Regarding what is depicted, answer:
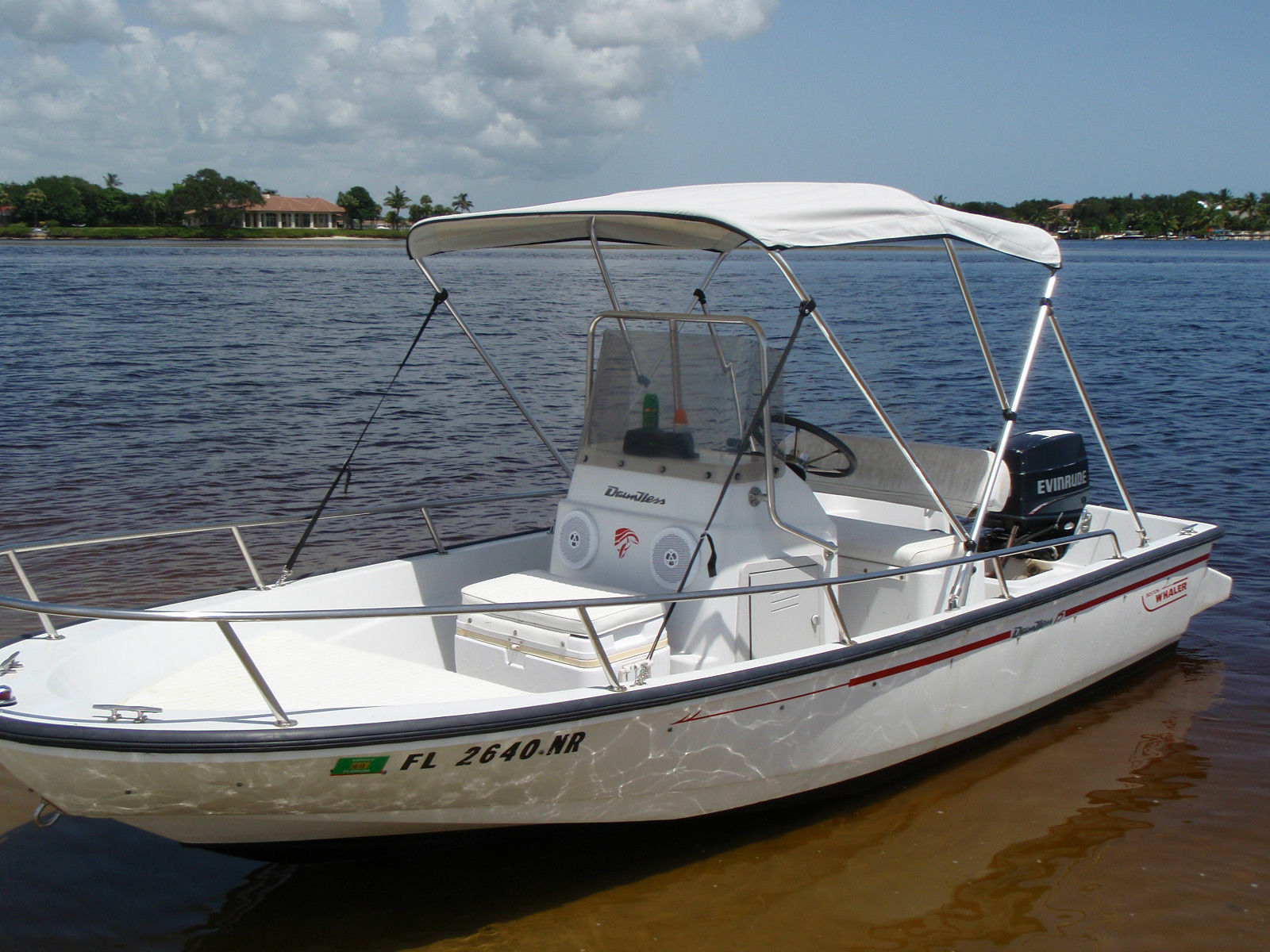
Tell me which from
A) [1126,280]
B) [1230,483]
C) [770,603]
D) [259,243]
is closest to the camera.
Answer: [770,603]

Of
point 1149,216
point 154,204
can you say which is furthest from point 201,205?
point 1149,216

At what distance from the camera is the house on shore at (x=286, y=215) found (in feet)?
384

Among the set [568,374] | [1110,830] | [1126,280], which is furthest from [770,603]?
[1126,280]

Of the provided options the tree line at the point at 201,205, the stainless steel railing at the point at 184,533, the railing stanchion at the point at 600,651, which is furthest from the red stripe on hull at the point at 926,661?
the tree line at the point at 201,205

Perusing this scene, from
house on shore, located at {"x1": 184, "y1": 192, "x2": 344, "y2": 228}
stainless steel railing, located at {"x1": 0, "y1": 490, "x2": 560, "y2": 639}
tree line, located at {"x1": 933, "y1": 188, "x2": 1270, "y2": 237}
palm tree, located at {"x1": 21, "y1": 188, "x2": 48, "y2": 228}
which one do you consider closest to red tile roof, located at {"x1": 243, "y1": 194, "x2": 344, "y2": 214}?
house on shore, located at {"x1": 184, "y1": 192, "x2": 344, "y2": 228}

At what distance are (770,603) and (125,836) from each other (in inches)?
119

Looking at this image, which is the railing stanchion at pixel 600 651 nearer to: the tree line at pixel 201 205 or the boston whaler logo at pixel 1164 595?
the boston whaler logo at pixel 1164 595

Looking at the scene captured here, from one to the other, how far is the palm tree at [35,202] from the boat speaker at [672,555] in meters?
126

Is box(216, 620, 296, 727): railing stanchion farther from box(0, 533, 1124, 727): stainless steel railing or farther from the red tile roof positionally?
the red tile roof

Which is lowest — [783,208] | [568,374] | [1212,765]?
A: [1212,765]

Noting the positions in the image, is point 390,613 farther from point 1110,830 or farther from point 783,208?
point 1110,830

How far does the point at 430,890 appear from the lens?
431cm

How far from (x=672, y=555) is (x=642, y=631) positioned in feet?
1.41

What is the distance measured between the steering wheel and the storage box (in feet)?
3.37
